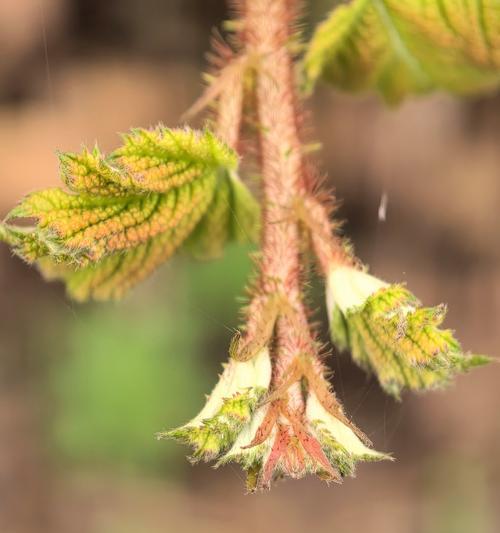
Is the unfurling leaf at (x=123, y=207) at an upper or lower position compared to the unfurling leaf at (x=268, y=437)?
upper

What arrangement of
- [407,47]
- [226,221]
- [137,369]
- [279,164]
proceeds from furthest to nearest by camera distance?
1. [137,369]
2. [407,47]
3. [226,221]
4. [279,164]

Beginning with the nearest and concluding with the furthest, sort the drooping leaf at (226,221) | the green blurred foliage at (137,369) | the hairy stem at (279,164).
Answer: the hairy stem at (279,164) → the drooping leaf at (226,221) → the green blurred foliage at (137,369)

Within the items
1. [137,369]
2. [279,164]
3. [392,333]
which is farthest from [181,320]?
[392,333]

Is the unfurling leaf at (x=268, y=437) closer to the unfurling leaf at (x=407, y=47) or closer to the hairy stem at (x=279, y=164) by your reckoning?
the hairy stem at (x=279, y=164)

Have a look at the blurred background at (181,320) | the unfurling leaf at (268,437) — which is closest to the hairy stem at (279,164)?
the unfurling leaf at (268,437)

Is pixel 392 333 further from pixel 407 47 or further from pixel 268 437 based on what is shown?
pixel 407 47
